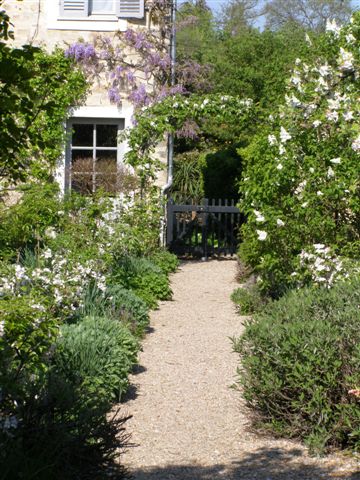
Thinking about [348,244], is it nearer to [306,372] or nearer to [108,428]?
[306,372]

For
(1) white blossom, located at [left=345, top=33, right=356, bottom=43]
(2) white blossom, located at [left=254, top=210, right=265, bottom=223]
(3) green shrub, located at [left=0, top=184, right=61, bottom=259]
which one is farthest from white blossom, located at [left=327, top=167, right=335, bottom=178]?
(3) green shrub, located at [left=0, top=184, right=61, bottom=259]

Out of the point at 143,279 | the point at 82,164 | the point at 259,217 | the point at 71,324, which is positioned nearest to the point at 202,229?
the point at 82,164

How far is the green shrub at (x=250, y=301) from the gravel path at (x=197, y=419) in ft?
0.50

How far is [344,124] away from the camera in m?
8.00

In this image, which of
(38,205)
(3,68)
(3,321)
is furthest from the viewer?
(38,205)

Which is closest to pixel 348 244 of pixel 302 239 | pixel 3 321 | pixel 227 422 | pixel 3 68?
pixel 302 239

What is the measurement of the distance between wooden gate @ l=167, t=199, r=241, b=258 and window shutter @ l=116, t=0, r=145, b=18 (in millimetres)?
3049

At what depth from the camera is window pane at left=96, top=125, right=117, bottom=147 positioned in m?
13.7

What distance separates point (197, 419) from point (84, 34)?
8701 millimetres

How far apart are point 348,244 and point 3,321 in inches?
177

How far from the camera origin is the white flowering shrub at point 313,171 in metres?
8.34

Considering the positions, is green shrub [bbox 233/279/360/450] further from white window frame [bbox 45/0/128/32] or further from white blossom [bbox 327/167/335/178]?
white window frame [bbox 45/0/128/32]

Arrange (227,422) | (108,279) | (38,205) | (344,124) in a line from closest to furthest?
(227,422) → (344,124) → (108,279) → (38,205)

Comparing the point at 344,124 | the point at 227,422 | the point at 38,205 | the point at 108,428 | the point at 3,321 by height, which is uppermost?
the point at 344,124
